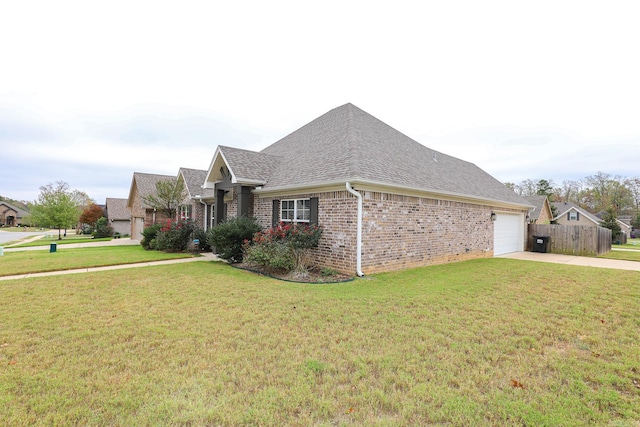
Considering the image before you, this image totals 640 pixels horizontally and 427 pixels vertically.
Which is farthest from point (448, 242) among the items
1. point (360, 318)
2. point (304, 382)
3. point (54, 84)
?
point (54, 84)

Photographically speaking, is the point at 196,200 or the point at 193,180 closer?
the point at 196,200

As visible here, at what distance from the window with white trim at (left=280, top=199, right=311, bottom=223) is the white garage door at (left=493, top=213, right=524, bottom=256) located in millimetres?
11241

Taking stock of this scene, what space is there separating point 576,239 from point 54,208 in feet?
143

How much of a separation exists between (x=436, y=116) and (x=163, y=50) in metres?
14.4

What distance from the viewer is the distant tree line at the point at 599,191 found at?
5303 centimetres

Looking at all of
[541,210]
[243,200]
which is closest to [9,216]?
[243,200]

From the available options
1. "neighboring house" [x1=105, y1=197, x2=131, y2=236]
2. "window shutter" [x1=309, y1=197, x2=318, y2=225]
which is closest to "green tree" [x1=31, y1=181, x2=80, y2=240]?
"neighboring house" [x1=105, y1=197, x2=131, y2=236]

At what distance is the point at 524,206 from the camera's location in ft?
60.2

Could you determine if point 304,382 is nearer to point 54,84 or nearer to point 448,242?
point 448,242

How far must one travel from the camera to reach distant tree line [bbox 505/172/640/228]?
53.0 meters

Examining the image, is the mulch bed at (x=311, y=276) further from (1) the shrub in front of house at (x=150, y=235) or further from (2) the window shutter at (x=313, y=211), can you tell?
(1) the shrub in front of house at (x=150, y=235)

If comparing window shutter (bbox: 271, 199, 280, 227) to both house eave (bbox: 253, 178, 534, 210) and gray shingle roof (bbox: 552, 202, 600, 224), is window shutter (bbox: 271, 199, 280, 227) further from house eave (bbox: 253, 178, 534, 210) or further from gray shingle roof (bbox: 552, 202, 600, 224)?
gray shingle roof (bbox: 552, 202, 600, 224)

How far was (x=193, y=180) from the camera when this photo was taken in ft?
63.9

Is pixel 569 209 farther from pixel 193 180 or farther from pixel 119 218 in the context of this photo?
pixel 119 218
